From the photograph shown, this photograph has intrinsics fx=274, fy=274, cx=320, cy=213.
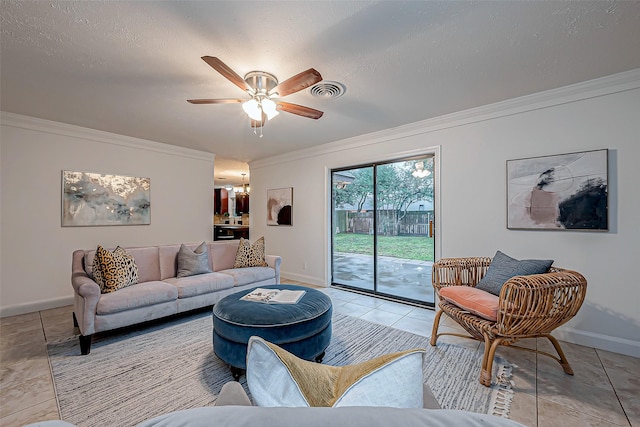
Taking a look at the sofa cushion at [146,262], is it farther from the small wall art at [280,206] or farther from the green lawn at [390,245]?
the green lawn at [390,245]

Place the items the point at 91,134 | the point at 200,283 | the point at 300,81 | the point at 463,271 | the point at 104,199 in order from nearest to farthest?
1. the point at 300,81
2. the point at 463,271
3. the point at 200,283
4. the point at 91,134
5. the point at 104,199

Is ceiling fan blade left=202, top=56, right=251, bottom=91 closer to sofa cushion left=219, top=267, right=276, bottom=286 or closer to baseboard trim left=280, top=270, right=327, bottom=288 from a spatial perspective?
sofa cushion left=219, top=267, right=276, bottom=286

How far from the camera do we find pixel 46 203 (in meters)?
3.66

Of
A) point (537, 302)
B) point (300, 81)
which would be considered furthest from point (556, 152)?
point (300, 81)

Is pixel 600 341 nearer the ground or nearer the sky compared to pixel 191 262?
nearer the ground

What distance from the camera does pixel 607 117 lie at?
2525mm

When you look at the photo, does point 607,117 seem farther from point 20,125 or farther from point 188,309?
point 20,125

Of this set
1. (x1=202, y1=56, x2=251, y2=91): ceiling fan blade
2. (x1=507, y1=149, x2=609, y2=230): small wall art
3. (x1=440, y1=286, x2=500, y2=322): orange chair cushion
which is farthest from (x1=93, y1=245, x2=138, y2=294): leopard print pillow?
(x1=507, y1=149, x2=609, y2=230): small wall art

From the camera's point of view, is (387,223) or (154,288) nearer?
(154,288)

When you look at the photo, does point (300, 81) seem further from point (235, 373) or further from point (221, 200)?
point (221, 200)

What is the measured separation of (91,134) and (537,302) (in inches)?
218

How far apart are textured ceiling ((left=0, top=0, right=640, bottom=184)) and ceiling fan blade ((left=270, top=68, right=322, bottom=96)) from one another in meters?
0.28

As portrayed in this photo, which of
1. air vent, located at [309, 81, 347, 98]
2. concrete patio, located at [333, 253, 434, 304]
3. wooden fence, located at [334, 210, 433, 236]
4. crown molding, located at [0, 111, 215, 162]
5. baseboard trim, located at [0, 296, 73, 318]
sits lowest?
baseboard trim, located at [0, 296, 73, 318]

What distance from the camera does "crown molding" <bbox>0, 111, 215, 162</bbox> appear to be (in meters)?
3.42
